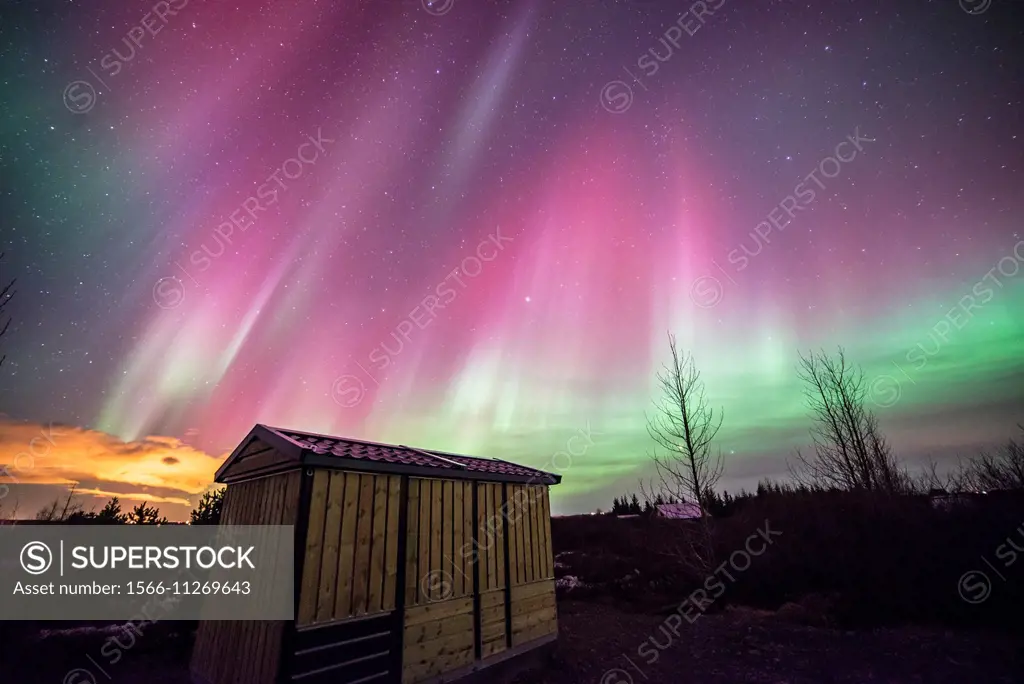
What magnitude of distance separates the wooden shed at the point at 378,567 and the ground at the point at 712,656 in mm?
2075

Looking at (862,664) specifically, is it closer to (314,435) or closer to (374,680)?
(374,680)

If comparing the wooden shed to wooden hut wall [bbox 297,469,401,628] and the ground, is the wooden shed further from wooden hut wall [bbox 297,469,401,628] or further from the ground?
the ground

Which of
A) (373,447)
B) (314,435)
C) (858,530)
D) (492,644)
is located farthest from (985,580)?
(314,435)

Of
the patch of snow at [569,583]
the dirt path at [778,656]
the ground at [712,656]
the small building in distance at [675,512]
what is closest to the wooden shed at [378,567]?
the dirt path at [778,656]

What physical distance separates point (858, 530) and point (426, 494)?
16052mm

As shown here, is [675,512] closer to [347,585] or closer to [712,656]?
[712,656]

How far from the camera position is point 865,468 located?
20344 millimetres

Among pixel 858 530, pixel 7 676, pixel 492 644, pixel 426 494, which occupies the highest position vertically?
pixel 426 494

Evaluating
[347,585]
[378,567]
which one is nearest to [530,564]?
[378,567]

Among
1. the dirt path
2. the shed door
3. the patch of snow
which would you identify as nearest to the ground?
the dirt path

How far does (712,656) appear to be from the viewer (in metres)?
10.1

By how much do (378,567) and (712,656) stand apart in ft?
27.3

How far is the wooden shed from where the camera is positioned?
6.14 meters

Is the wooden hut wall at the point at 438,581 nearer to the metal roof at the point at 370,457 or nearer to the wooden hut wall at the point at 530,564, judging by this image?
the metal roof at the point at 370,457
